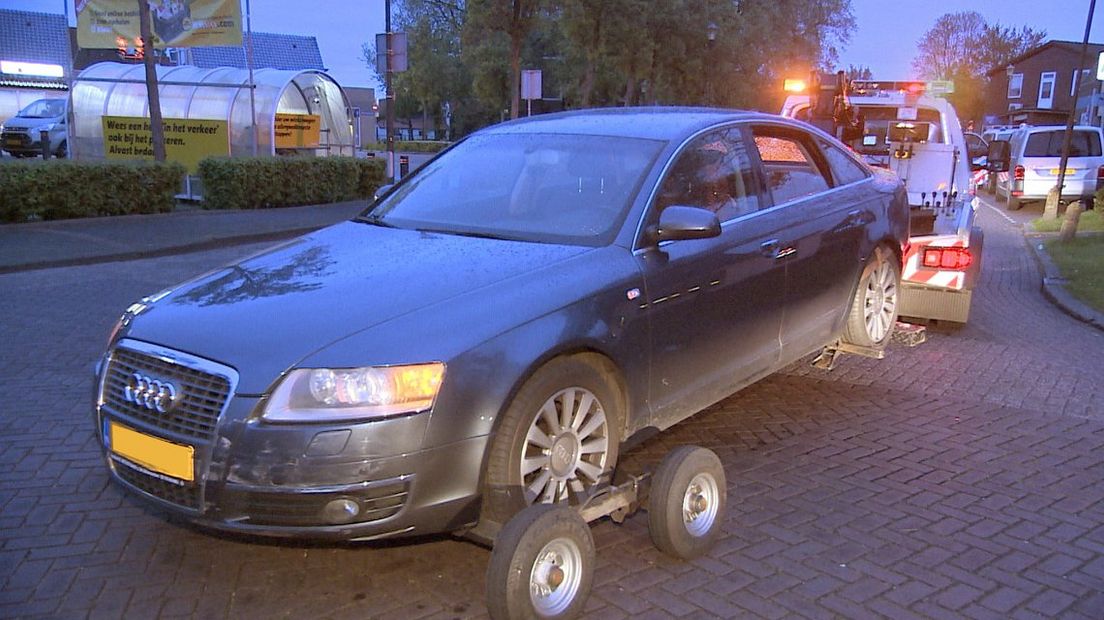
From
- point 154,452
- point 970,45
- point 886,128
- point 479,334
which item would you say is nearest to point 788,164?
point 479,334

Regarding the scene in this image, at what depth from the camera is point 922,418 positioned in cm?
579

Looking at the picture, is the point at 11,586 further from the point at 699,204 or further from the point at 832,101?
the point at 832,101

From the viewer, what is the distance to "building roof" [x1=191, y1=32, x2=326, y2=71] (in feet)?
142

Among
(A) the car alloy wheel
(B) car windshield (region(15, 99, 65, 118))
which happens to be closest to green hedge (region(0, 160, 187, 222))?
(A) the car alloy wheel

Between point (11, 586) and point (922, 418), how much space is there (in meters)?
4.98

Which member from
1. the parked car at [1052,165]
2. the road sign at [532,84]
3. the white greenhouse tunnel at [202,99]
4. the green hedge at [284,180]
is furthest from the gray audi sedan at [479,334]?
the parked car at [1052,165]

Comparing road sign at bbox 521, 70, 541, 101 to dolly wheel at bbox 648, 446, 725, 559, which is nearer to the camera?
dolly wheel at bbox 648, 446, 725, 559

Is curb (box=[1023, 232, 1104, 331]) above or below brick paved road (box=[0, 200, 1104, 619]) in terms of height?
above

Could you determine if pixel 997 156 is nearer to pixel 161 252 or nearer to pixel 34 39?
pixel 161 252

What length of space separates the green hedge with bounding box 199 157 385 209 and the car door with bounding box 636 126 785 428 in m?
14.2

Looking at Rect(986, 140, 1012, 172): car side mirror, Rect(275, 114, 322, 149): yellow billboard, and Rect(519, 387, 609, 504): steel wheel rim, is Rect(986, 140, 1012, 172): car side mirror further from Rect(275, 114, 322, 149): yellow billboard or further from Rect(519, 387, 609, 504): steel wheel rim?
Rect(275, 114, 322, 149): yellow billboard

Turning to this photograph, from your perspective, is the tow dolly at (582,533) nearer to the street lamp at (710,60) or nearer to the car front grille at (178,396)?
the car front grille at (178,396)

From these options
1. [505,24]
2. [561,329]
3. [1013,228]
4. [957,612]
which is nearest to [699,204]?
[561,329]

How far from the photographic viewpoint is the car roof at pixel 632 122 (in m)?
4.71
